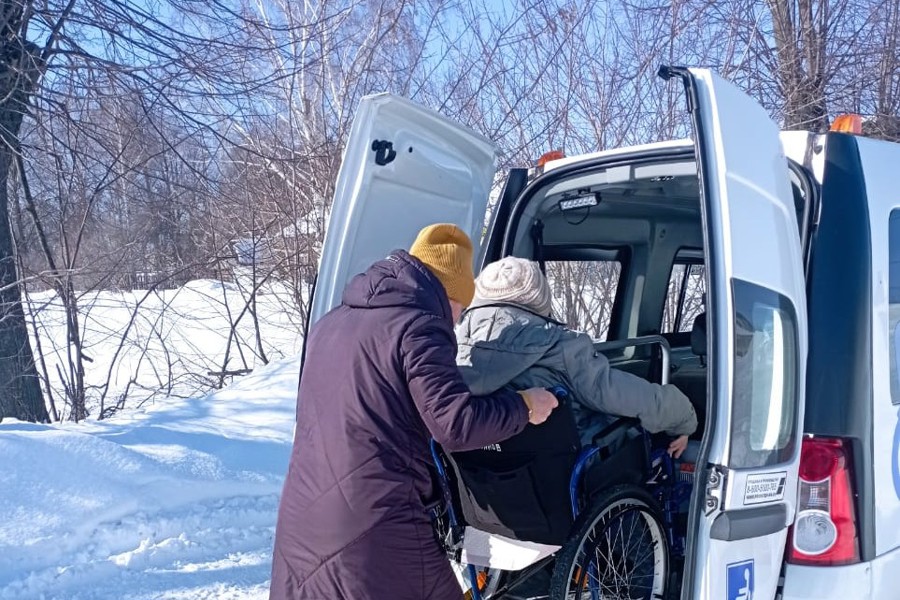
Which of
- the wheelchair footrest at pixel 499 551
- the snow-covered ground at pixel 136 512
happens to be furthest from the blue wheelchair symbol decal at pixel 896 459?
the snow-covered ground at pixel 136 512

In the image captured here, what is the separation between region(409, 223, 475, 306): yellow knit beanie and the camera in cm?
257

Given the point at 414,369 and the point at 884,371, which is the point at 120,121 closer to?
the point at 414,369

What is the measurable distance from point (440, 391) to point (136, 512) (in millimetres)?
3134

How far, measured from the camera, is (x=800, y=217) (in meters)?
2.61

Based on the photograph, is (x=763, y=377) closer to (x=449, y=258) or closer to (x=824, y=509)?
(x=824, y=509)

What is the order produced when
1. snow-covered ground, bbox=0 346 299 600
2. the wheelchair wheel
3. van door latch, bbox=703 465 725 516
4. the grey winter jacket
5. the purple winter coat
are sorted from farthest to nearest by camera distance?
snow-covered ground, bbox=0 346 299 600, the grey winter jacket, the wheelchair wheel, the purple winter coat, van door latch, bbox=703 465 725 516

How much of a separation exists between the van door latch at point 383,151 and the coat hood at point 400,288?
0.87m

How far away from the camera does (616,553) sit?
3.06 metres

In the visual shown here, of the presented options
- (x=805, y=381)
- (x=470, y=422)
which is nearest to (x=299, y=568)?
(x=470, y=422)

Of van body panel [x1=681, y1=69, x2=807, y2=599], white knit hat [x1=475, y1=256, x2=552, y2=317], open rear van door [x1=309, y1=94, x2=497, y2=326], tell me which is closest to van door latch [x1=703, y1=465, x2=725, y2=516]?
van body panel [x1=681, y1=69, x2=807, y2=599]

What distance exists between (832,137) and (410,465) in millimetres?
1678

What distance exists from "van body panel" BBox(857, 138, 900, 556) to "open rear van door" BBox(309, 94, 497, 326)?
66.4 inches

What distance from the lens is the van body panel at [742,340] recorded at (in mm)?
2211

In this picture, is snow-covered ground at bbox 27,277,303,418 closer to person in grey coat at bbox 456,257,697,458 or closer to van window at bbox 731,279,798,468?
person in grey coat at bbox 456,257,697,458
